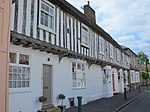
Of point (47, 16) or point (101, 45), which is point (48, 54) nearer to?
point (47, 16)

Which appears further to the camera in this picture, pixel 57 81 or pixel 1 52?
pixel 57 81

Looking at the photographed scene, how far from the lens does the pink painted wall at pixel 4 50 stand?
527 centimetres

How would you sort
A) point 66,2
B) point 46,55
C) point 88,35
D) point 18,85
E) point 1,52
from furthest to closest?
point 88,35
point 66,2
point 46,55
point 18,85
point 1,52

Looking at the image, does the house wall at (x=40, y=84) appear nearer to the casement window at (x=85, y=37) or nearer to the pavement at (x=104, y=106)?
the pavement at (x=104, y=106)

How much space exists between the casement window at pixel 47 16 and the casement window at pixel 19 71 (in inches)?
80.4

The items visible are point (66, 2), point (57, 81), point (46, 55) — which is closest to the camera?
point (46, 55)

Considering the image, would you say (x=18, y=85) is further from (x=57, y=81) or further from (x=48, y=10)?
(x=48, y=10)

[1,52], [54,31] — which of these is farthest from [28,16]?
[1,52]

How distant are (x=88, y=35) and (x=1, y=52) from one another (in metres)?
13.0

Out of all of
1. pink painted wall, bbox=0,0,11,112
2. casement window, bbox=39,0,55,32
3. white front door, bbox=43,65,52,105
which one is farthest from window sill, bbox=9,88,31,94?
pink painted wall, bbox=0,0,11,112

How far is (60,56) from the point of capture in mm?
12945

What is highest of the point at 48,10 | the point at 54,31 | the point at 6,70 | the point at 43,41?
the point at 48,10

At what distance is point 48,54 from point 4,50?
655 centimetres

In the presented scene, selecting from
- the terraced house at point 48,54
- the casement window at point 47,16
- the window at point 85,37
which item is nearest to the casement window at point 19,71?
the terraced house at point 48,54
